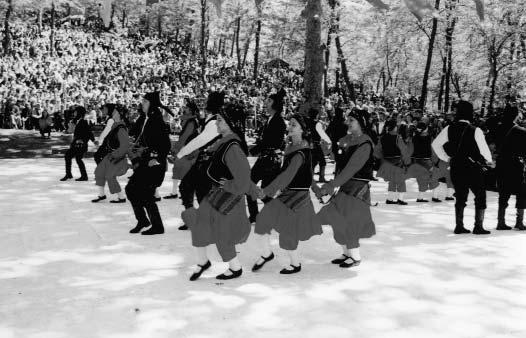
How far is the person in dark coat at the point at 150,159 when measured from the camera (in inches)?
290

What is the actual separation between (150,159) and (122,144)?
6.32ft

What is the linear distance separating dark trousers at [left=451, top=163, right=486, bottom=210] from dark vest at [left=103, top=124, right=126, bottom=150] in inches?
210

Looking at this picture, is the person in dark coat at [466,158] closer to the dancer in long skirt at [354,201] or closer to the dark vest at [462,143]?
the dark vest at [462,143]

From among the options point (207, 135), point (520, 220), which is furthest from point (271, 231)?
point (520, 220)

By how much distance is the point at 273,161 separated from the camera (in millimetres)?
7570

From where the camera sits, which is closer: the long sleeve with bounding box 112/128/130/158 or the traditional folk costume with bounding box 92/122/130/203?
the long sleeve with bounding box 112/128/130/158

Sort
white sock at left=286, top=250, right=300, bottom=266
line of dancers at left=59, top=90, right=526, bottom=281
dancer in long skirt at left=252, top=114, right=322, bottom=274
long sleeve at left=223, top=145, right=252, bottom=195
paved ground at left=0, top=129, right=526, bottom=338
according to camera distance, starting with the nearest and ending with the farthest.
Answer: paved ground at left=0, top=129, right=526, bottom=338
long sleeve at left=223, top=145, right=252, bottom=195
line of dancers at left=59, top=90, right=526, bottom=281
dancer in long skirt at left=252, top=114, right=322, bottom=274
white sock at left=286, top=250, right=300, bottom=266

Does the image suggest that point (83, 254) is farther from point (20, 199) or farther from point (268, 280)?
point (20, 199)

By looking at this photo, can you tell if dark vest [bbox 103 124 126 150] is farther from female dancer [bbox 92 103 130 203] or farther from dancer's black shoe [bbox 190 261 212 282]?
dancer's black shoe [bbox 190 261 212 282]

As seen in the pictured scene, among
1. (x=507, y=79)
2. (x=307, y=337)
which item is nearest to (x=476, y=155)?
(x=307, y=337)

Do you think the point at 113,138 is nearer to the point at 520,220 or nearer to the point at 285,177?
the point at 285,177

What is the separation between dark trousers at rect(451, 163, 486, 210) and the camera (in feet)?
25.9

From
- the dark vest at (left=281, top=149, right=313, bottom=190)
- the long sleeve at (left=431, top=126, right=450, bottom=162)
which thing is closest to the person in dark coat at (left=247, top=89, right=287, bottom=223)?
the dark vest at (left=281, top=149, right=313, bottom=190)

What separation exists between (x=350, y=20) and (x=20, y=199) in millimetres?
26956
